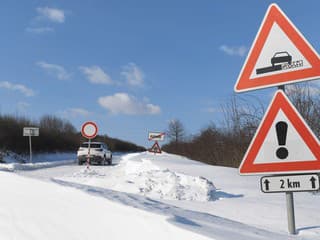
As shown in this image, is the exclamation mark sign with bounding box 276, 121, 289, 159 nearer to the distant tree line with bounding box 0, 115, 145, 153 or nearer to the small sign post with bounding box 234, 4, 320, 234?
the small sign post with bounding box 234, 4, 320, 234

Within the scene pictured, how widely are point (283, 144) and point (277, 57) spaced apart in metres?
0.79

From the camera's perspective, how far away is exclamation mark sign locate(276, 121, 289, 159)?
3146 mm

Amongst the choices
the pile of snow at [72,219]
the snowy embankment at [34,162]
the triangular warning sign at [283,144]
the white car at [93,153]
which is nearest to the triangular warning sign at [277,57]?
the triangular warning sign at [283,144]

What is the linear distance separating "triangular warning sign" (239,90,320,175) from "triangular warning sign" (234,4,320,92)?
0.21 metres

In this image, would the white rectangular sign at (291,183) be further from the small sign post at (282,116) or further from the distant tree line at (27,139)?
the distant tree line at (27,139)

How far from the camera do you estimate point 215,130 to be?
17.8 meters

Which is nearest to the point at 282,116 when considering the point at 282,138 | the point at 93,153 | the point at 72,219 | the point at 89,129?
the point at 282,138

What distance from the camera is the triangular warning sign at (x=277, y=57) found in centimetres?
315

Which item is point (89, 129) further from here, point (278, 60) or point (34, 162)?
point (34, 162)

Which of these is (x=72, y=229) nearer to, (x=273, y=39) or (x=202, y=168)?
(x=273, y=39)

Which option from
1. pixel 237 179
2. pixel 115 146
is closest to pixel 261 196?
pixel 237 179

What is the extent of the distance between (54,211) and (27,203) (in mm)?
382

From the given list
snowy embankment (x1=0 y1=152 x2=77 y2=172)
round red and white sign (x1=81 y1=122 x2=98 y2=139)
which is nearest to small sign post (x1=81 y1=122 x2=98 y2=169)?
round red and white sign (x1=81 y1=122 x2=98 y2=139)

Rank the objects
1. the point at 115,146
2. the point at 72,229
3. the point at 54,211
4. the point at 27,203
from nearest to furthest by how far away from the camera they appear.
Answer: the point at 72,229
the point at 54,211
the point at 27,203
the point at 115,146
